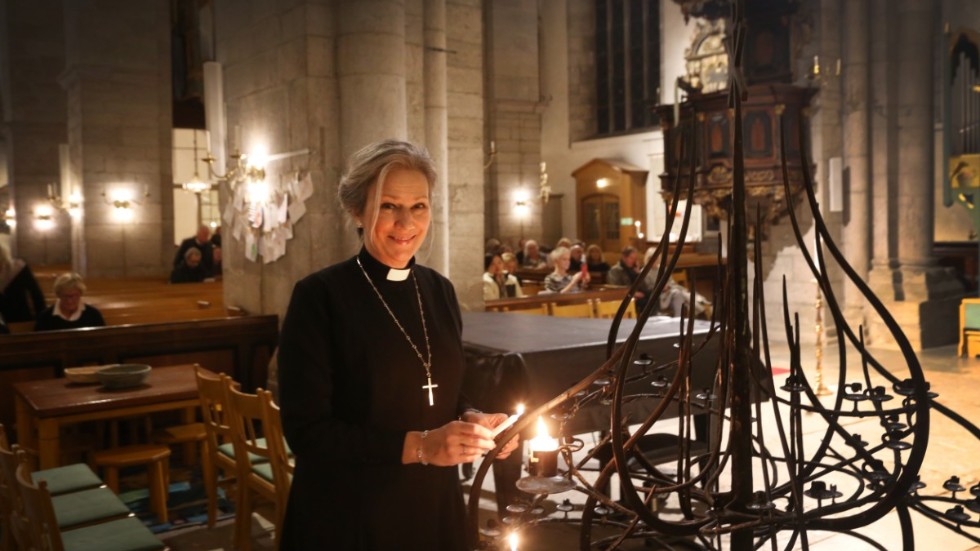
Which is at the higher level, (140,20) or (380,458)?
(140,20)

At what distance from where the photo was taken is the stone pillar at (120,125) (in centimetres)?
1272

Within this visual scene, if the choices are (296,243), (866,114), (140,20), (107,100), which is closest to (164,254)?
(107,100)

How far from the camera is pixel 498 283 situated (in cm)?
817

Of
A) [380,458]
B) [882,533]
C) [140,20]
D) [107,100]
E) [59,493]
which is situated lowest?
[882,533]

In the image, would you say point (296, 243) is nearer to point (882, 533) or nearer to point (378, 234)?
point (882, 533)

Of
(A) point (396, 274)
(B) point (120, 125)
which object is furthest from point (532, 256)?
(A) point (396, 274)

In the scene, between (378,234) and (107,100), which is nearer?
(378,234)

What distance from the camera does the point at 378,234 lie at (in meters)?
1.68

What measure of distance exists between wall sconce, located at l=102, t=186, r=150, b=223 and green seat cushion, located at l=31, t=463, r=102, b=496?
10428 millimetres

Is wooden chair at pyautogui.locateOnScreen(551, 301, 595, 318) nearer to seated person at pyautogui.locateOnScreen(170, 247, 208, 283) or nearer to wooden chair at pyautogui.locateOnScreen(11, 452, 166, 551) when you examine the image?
wooden chair at pyautogui.locateOnScreen(11, 452, 166, 551)

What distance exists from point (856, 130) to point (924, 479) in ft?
18.6

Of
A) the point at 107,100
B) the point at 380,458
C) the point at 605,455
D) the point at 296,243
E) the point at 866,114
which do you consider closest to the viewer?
the point at 380,458

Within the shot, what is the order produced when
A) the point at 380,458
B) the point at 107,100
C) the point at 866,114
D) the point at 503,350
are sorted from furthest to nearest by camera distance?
1. the point at 107,100
2. the point at 866,114
3. the point at 503,350
4. the point at 380,458

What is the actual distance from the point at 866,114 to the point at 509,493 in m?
7.40
